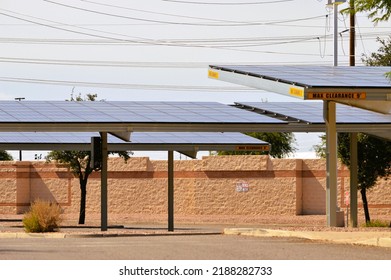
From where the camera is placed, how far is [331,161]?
98.8ft

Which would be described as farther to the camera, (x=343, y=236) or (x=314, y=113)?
(x=314, y=113)

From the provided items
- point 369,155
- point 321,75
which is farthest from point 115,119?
point 369,155

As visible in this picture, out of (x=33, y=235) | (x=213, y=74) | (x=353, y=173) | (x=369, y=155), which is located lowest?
(x=33, y=235)

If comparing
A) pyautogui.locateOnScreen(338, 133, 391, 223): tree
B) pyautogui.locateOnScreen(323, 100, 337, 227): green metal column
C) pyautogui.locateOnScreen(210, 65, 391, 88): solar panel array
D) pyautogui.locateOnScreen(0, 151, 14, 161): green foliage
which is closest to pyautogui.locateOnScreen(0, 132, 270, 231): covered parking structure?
pyautogui.locateOnScreen(338, 133, 391, 223): tree

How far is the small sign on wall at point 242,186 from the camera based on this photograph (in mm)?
59062

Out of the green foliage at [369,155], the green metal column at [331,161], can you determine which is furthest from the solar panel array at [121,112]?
the green foliage at [369,155]

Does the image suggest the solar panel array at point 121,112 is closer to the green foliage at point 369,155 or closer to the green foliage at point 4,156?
the green foliage at point 369,155

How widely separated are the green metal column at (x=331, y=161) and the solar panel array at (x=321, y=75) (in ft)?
2.90

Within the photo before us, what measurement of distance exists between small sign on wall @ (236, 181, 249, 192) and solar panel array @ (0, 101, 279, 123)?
61.2 ft

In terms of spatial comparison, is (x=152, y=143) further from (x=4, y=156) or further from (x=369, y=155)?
(x=4, y=156)

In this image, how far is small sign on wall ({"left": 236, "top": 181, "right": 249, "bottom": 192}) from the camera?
5906 centimetres

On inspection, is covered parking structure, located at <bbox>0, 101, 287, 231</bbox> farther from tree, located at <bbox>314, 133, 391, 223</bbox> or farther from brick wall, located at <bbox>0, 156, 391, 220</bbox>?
brick wall, located at <bbox>0, 156, 391, 220</bbox>

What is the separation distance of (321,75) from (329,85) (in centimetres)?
353

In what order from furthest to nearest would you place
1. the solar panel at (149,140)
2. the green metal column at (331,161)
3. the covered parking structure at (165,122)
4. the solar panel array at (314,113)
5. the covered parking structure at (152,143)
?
the solar panel at (149,140), the covered parking structure at (152,143), the solar panel array at (314,113), the covered parking structure at (165,122), the green metal column at (331,161)
